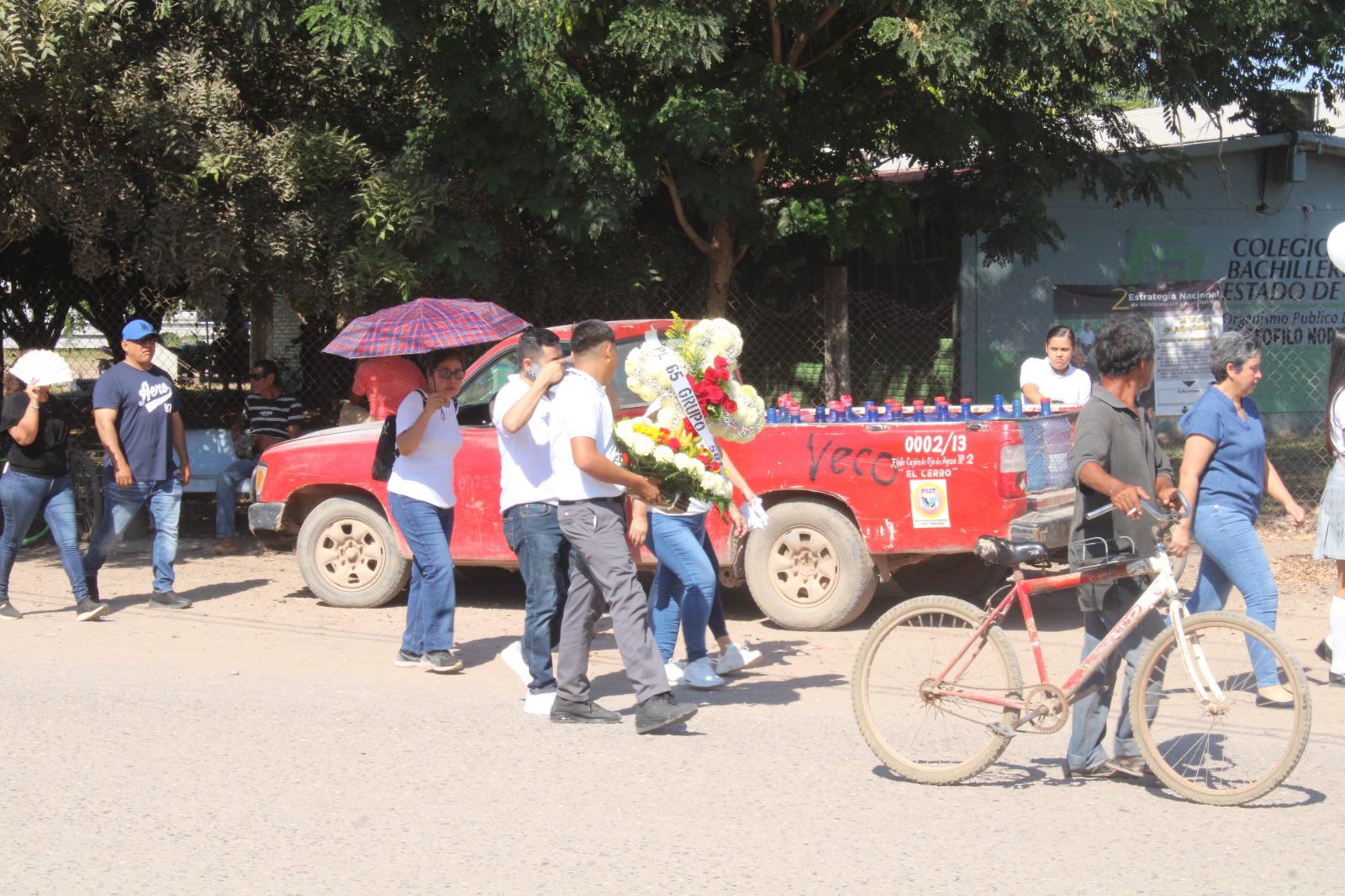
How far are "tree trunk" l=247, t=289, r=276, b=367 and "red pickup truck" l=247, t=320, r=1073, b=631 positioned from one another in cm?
340

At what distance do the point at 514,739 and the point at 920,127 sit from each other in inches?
289

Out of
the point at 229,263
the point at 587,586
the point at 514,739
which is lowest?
the point at 514,739

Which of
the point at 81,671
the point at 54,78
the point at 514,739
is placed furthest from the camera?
the point at 54,78

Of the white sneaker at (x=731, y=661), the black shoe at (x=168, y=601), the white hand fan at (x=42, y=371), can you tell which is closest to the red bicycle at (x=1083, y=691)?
the white sneaker at (x=731, y=661)

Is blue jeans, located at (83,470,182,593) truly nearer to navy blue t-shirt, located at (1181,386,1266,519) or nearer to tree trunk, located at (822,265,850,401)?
tree trunk, located at (822,265,850,401)

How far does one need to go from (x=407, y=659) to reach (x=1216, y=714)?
4326 millimetres

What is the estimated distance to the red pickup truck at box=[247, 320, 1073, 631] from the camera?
7891 mm

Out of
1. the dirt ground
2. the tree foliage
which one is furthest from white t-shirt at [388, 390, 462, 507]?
the tree foliage

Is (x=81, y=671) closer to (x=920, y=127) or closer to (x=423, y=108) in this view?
(x=423, y=108)

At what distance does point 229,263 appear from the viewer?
36.1 ft

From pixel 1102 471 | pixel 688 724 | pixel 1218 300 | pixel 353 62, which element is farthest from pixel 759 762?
pixel 1218 300

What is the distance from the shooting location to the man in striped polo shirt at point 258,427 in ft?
38.7

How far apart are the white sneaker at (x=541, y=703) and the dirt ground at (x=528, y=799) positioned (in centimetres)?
11

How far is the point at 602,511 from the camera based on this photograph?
610 cm
